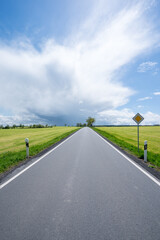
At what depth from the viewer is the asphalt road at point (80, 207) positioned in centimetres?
229

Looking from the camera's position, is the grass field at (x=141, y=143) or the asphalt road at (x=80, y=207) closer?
the asphalt road at (x=80, y=207)

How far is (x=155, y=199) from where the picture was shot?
3385 mm

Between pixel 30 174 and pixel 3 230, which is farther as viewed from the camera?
pixel 30 174

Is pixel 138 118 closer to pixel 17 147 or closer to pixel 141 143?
pixel 141 143

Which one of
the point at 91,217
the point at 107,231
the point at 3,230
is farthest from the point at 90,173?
the point at 3,230

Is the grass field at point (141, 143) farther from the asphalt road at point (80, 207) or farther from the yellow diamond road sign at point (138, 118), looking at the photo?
the asphalt road at point (80, 207)

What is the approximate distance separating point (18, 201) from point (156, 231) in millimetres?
2982

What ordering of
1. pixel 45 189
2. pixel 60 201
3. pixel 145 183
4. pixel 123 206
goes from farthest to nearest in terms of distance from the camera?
pixel 145 183 → pixel 45 189 → pixel 60 201 → pixel 123 206

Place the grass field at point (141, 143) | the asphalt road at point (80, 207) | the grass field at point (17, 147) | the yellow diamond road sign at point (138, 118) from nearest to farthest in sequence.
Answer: the asphalt road at point (80, 207)
the grass field at point (17, 147)
the grass field at point (141, 143)
the yellow diamond road sign at point (138, 118)

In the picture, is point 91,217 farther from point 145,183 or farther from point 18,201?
point 145,183

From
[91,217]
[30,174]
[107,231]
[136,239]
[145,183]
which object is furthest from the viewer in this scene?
[30,174]

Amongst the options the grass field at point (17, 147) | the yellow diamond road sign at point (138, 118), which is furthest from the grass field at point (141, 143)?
the grass field at point (17, 147)

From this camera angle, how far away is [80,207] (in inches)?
118

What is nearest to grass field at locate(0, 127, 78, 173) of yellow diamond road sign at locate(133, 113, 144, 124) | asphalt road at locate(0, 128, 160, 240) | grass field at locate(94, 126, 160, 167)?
asphalt road at locate(0, 128, 160, 240)
